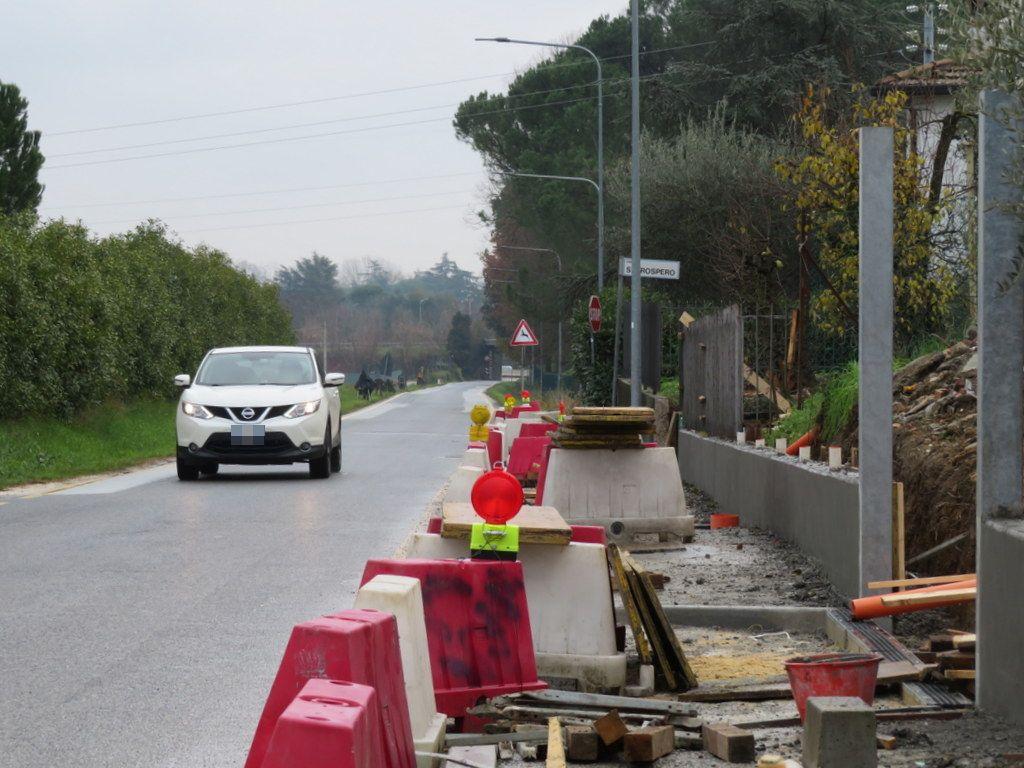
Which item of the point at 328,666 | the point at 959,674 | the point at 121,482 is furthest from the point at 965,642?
the point at 121,482

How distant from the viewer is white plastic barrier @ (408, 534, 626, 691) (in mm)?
7059

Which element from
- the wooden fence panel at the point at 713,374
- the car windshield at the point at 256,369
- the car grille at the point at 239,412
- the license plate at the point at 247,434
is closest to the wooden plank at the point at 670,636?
the wooden fence panel at the point at 713,374

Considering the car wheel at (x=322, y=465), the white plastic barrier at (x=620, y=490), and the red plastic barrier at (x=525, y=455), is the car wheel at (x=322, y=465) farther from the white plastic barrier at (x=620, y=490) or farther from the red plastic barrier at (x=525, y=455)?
the white plastic barrier at (x=620, y=490)

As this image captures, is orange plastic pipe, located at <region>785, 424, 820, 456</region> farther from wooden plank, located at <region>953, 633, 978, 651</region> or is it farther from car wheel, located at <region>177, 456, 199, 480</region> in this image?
car wheel, located at <region>177, 456, 199, 480</region>

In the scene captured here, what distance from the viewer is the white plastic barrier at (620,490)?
43.0 ft

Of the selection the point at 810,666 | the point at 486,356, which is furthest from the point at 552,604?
the point at 486,356

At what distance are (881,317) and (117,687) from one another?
4.32 m

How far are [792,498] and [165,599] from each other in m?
4.71

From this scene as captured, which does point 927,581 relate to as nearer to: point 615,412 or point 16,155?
point 615,412

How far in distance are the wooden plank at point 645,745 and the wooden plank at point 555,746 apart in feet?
0.80

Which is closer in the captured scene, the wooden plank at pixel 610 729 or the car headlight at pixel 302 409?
the wooden plank at pixel 610 729

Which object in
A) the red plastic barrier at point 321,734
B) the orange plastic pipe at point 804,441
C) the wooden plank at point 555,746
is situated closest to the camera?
the red plastic barrier at point 321,734

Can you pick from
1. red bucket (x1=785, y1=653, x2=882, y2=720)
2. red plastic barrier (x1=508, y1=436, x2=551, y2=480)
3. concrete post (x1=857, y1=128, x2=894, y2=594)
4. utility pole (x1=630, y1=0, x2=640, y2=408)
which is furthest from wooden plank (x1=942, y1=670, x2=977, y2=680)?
utility pole (x1=630, y1=0, x2=640, y2=408)

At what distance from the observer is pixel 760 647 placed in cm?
834
